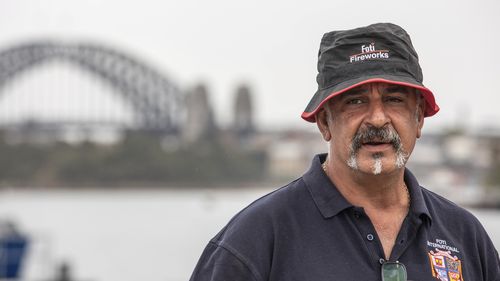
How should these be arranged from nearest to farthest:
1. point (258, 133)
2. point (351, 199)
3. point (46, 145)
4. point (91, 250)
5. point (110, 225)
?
point (351, 199) < point (91, 250) < point (110, 225) < point (46, 145) < point (258, 133)

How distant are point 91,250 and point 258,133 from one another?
64079 millimetres

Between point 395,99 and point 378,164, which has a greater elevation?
point 395,99

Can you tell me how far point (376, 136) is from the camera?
2.64 metres

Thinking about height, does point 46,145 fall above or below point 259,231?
below

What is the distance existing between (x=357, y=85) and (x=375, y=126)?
0.39ft

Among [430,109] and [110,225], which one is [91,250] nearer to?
[110,225]

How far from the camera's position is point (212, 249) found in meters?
2.63

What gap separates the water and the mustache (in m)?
15.5

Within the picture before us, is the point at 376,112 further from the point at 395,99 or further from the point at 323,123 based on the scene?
the point at 323,123

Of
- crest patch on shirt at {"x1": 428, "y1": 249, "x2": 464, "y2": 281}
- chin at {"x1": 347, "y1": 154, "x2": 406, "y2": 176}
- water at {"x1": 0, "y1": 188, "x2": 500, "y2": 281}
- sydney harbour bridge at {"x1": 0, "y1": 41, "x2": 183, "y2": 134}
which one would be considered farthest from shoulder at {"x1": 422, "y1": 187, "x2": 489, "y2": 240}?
sydney harbour bridge at {"x1": 0, "y1": 41, "x2": 183, "y2": 134}

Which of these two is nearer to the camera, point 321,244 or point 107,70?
point 321,244

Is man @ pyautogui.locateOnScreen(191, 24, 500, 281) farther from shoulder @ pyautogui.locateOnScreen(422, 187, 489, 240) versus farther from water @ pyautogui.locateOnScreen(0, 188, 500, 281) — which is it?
water @ pyautogui.locateOnScreen(0, 188, 500, 281)

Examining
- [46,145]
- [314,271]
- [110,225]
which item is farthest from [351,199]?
[46,145]

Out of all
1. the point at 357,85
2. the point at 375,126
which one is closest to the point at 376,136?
the point at 375,126
